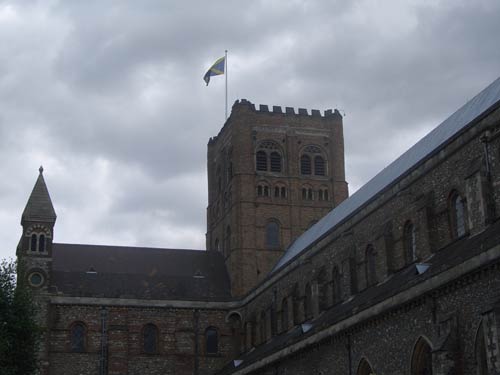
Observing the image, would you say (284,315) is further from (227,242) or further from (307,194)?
(307,194)

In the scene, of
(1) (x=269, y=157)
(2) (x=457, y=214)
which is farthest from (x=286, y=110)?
(2) (x=457, y=214)

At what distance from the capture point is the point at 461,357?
32.2m

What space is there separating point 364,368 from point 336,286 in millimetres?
12440

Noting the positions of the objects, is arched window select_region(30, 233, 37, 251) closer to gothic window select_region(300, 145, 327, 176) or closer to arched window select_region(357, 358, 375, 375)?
gothic window select_region(300, 145, 327, 176)

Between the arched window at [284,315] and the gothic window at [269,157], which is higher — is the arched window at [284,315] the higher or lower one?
the lower one

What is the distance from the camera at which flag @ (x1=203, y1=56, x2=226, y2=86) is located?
79938 millimetres

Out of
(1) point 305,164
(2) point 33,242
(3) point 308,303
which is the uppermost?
(1) point 305,164

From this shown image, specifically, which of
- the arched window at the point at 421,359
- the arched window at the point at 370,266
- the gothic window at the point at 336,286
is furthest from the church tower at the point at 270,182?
the arched window at the point at 421,359

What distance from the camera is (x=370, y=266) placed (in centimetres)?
4834

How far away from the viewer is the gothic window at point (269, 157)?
77.4m

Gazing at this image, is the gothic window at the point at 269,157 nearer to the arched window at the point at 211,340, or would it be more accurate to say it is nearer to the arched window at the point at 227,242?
the arched window at the point at 227,242

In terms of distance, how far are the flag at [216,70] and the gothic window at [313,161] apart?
9.98m

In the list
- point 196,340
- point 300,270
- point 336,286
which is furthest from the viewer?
→ point 196,340

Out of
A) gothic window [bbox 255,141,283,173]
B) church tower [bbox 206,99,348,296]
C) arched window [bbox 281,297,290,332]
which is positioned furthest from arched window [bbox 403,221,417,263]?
gothic window [bbox 255,141,283,173]
